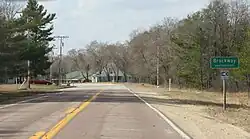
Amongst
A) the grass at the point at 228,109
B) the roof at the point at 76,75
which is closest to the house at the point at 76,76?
the roof at the point at 76,75

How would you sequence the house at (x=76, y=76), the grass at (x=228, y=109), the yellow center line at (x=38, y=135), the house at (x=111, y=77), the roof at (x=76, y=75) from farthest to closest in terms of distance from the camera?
the roof at (x=76, y=75) → the house at (x=76, y=76) → the house at (x=111, y=77) → the grass at (x=228, y=109) → the yellow center line at (x=38, y=135)

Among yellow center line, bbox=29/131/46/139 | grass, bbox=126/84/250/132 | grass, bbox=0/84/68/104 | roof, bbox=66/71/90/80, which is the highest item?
roof, bbox=66/71/90/80

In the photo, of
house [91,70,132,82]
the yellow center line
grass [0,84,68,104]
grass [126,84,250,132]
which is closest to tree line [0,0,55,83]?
grass [0,84,68,104]

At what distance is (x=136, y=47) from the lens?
110 metres

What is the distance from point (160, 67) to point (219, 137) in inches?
3181

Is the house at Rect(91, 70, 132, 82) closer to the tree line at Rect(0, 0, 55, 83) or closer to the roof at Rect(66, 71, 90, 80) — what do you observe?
the roof at Rect(66, 71, 90, 80)

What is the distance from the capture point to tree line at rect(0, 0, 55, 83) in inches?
1658

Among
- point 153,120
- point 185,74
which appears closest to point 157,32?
point 185,74

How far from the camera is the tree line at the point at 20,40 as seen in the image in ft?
138

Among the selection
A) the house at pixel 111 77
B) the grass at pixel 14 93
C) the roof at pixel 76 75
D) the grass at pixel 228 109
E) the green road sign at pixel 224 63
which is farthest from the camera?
the roof at pixel 76 75

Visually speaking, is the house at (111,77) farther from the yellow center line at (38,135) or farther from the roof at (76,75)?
the yellow center line at (38,135)

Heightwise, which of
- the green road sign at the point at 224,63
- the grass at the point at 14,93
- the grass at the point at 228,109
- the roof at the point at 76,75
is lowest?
the grass at the point at 228,109

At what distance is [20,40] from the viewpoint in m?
46.9

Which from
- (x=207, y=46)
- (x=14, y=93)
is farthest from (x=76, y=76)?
(x=14, y=93)
